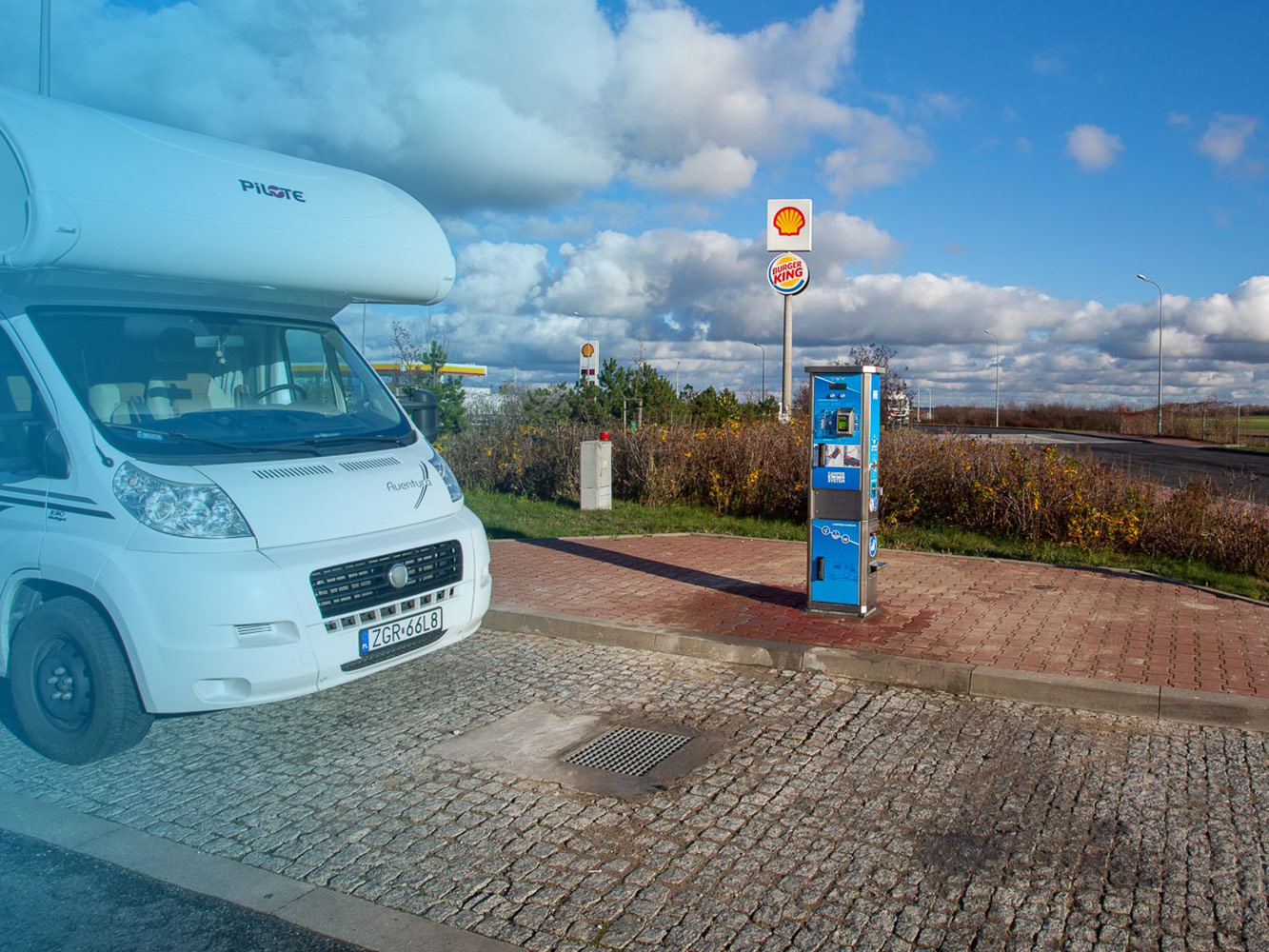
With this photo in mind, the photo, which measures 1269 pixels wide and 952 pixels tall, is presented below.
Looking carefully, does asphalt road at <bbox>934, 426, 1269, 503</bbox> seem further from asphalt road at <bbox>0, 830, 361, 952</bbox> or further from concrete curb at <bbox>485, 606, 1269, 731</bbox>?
asphalt road at <bbox>0, 830, 361, 952</bbox>

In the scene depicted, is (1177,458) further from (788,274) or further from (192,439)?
(192,439)

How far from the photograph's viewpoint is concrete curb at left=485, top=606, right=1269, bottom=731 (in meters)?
5.55

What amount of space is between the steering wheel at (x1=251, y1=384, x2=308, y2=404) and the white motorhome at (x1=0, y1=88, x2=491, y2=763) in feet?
0.04

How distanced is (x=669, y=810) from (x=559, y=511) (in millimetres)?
9592

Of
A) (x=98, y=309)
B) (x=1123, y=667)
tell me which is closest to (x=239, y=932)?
(x=98, y=309)

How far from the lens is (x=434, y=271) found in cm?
Answer: 676

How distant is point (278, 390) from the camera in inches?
231

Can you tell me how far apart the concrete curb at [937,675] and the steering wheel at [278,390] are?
2.62m

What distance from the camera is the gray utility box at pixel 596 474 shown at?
1369cm

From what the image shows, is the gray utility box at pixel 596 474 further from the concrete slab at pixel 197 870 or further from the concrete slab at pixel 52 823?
the concrete slab at pixel 197 870

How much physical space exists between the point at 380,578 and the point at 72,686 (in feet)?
5.13

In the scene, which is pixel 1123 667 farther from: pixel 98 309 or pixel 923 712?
pixel 98 309

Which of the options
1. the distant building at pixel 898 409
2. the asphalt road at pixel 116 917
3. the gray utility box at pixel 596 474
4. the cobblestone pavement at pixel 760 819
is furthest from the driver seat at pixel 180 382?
the distant building at pixel 898 409

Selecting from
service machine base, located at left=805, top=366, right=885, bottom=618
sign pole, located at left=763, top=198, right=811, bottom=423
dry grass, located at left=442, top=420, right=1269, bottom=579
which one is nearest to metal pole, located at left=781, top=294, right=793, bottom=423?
sign pole, located at left=763, top=198, right=811, bottom=423
